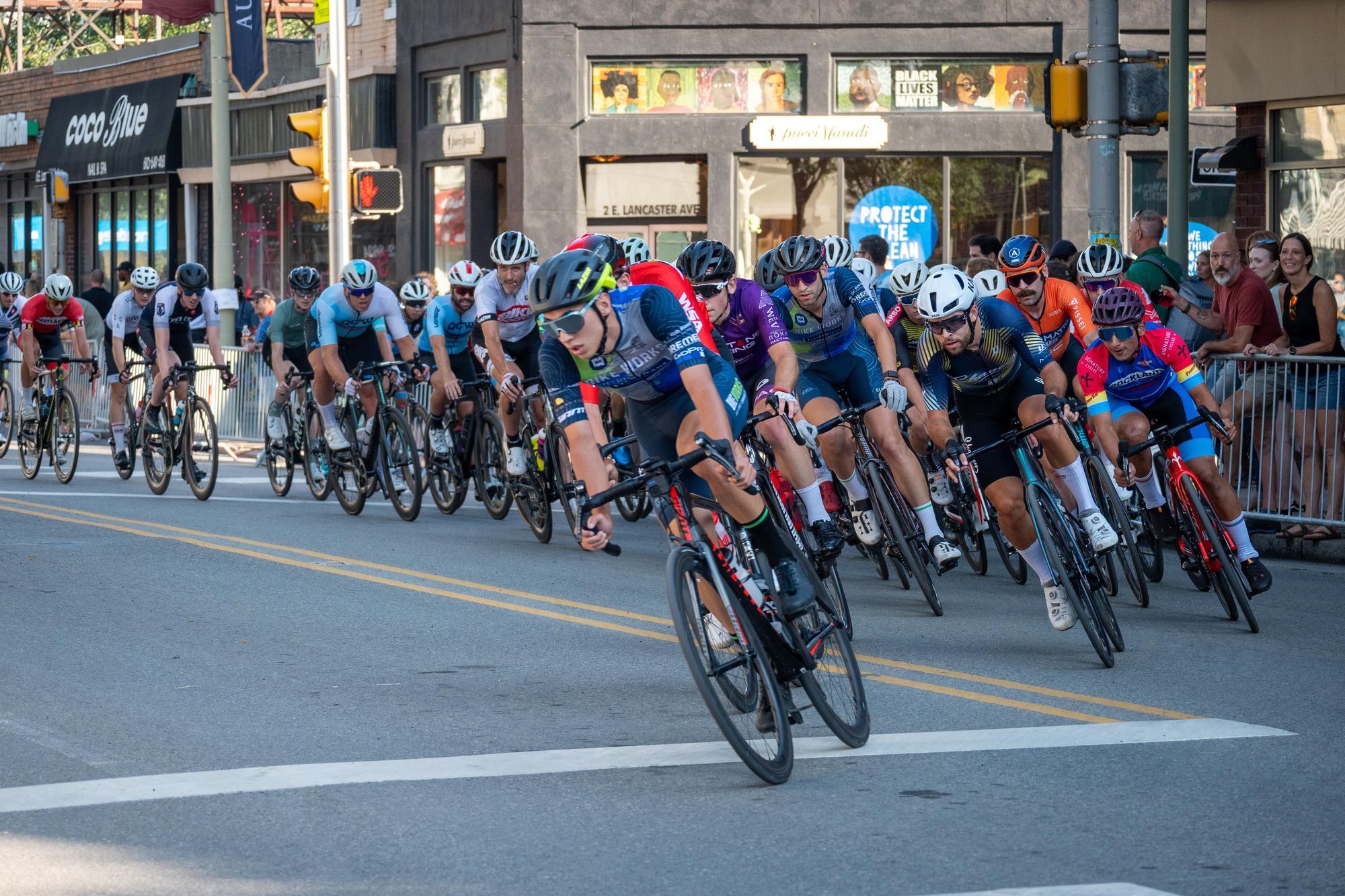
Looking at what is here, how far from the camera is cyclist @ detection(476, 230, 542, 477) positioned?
44.2ft

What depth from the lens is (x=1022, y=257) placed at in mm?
11234

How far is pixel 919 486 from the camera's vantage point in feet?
35.1

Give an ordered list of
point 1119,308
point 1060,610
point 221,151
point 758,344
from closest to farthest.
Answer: point 1060,610, point 1119,308, point 758,344, point 221,151

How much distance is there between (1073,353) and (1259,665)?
2995 mm

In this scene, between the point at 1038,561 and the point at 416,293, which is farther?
the point at 416,293

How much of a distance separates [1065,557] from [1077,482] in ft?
3.78

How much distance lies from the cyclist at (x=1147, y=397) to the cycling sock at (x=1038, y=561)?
3.78 feet

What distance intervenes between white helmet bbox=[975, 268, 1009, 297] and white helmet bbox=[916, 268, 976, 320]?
0.86 metres

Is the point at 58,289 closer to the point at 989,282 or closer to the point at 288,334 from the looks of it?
the point at 288,334

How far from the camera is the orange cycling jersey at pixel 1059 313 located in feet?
37.6

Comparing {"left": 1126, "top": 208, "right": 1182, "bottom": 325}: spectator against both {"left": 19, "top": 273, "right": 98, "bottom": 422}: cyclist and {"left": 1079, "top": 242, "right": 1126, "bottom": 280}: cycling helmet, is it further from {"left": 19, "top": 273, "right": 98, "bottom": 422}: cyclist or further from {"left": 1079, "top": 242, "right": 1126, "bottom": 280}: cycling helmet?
{"left": 19, "top": 273, "right": 98, "bottom": 422}: cyclist

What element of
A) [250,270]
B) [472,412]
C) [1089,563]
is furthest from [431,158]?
[1089,563]

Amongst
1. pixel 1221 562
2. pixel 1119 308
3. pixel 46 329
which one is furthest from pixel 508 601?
pixel 46 329

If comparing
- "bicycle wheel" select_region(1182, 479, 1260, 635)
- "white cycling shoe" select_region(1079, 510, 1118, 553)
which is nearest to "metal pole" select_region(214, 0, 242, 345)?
"bicycle wheel" select_region(1182, 479, 1260, 635)
